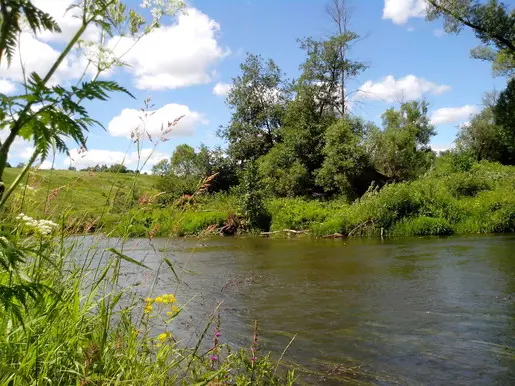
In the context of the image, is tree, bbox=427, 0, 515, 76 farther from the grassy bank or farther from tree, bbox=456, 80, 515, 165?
tree, bbox=456, 80, 515, 165

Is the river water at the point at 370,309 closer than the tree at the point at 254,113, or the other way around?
the river water at the point at 370,309

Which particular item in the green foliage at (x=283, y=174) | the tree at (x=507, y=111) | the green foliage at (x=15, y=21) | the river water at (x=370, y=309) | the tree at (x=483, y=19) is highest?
the tree at (x=483, y=19)

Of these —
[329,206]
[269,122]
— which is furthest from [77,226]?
[269,122]

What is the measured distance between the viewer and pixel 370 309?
699cm

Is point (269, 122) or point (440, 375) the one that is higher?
point (269, 122)

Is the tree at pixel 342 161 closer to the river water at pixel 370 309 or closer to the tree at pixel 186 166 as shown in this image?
the tree at pixel 186 166

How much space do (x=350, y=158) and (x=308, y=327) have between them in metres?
20.9

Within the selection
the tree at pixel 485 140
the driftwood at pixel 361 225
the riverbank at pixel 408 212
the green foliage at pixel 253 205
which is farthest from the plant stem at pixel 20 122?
the tree at pixel 485 140

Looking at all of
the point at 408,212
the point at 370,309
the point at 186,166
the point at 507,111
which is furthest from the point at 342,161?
the point at 370,309

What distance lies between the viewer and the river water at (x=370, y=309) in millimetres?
4590

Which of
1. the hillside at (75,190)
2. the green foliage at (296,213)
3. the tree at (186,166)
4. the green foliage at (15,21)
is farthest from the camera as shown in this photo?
the tree at (186,166)

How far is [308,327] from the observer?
240 inches

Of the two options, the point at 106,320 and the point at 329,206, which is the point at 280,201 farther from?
the point at 106,320

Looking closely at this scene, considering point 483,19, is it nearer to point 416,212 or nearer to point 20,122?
point 416,212
